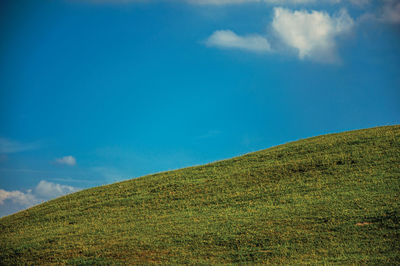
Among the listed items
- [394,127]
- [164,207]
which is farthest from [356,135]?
[164,207]

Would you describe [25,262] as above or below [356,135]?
below

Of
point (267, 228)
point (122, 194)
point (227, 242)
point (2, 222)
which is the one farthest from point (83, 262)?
point (2, 222)

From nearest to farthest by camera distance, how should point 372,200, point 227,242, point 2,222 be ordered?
point 227,242 < point 372,200 < point 2,222

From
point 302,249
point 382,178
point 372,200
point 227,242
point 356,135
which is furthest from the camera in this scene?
point 356,135

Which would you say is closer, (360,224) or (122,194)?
(360,224)

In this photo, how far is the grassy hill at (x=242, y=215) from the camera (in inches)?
739

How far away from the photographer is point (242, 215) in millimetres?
23125

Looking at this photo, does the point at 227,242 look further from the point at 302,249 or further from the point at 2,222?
the point at 2,222

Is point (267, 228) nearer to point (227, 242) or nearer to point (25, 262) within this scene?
point (227, 242)

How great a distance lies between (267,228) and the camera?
68.2 feet

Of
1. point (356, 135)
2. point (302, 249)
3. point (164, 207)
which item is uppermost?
point (356, 135)

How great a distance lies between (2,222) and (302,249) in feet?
80.9

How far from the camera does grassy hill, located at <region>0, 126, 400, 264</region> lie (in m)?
18.8

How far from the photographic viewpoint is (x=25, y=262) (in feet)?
67.3
